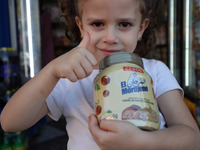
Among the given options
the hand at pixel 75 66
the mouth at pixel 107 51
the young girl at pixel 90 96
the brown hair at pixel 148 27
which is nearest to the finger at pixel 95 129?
the young girl at pixel 90 96

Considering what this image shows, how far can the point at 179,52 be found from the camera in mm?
2770

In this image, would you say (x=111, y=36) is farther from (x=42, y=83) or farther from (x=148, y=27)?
(x=148, y=27)

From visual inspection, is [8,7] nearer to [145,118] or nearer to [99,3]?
[99,3]

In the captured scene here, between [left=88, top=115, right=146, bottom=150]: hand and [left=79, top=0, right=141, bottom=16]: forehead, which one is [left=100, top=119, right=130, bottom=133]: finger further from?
[left=79, top=0, right=141, bottom=16]: forehead

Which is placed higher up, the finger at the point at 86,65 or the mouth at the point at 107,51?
the mouth at the point at 107,51

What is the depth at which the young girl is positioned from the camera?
45 cm

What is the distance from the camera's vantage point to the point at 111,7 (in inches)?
24.3

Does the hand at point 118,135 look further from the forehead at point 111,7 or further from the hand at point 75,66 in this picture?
the forehead at point 111,7

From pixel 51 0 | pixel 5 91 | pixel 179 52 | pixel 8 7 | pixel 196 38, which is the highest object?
pixel 51 0

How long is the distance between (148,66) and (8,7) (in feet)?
4.77

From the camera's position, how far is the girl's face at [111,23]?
621mm

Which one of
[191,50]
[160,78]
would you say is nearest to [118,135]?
[160,78]

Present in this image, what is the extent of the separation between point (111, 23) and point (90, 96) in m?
0.26

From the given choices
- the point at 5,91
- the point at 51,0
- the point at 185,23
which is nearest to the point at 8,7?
the point at 5,91
